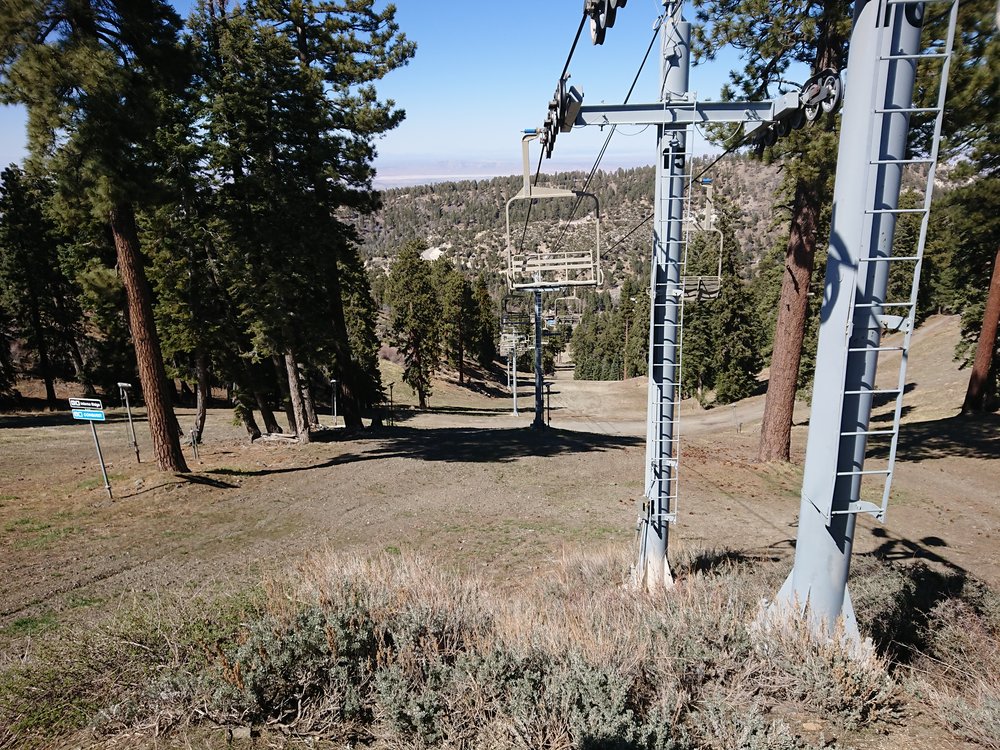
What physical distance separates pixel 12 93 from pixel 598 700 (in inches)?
521

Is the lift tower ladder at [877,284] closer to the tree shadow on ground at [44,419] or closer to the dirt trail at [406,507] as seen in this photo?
the dirt trail at [406,507]

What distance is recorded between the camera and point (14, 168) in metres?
30.6

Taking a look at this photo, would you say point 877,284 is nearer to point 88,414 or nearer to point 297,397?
point 88,414

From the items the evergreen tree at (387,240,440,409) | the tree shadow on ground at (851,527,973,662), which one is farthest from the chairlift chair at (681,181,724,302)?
the evergreen tree at (387,240,440,409)

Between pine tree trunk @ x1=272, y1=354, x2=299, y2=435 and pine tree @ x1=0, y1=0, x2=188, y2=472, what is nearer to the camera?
pine tree @ x1=0, y1=0, x2=188, y2=472

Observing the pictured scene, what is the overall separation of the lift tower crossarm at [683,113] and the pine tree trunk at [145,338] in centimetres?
1050

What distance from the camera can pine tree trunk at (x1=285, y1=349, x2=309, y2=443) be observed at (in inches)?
684

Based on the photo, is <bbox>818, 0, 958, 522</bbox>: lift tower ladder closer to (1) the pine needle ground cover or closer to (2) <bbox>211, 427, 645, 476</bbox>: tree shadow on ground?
(1) the pine needle ground cover

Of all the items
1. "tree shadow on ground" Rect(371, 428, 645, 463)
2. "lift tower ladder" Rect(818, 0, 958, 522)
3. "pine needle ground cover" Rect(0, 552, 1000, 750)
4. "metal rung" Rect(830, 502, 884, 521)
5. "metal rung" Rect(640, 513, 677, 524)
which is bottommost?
"tree shadow on ground" Rect(371, 428, 645, 463)

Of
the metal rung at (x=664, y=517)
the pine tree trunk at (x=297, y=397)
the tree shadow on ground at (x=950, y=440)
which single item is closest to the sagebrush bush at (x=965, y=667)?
the metal rung at (x=664, y=517)

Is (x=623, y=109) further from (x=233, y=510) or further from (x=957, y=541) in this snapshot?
(x=233, y=510)

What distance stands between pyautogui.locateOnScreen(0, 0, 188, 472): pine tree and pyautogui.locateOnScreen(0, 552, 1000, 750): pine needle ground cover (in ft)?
29.6

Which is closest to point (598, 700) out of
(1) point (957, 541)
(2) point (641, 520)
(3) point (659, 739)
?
(3) point (659, 739)

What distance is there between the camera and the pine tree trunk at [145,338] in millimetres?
11930
